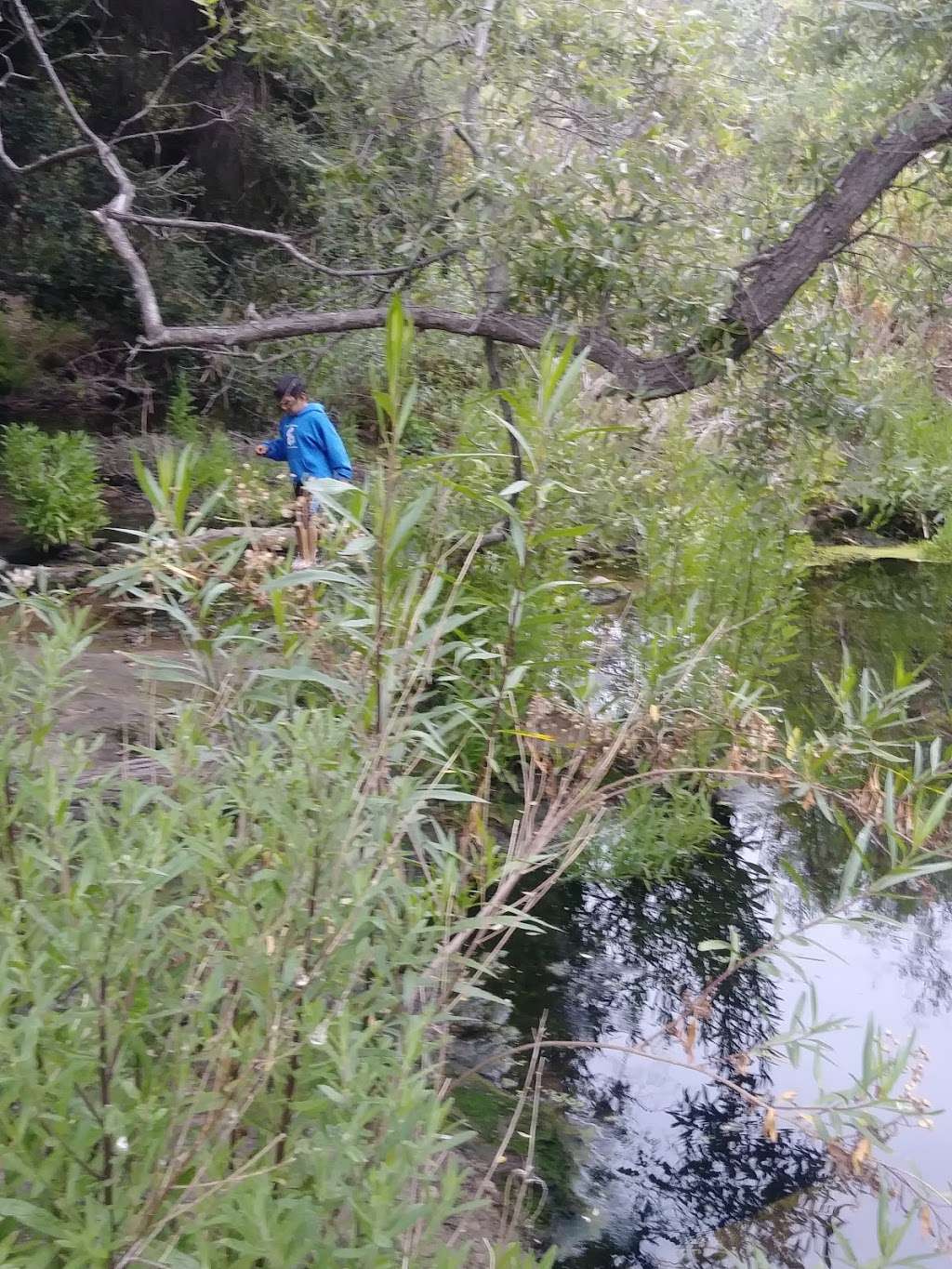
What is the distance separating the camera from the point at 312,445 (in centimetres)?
660

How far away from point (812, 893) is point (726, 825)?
72 cm

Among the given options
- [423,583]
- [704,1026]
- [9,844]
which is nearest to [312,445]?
[423,583]

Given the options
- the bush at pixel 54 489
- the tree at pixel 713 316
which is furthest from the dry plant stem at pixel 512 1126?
the bush at pixel 54 489

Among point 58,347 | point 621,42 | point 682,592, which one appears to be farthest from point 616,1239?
point 58,347

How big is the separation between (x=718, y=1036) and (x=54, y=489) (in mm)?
6217

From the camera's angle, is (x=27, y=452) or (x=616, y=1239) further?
(x=27, y=452)

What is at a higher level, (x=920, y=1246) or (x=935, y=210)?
(x=935, y=210)

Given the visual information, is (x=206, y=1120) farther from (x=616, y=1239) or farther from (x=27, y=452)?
(x=27, y=452)

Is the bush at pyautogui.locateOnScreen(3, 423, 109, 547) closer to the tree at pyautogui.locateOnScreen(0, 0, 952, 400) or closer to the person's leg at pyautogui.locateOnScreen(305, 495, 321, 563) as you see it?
the tree at pyautogui.locateOnScreen(0, 0, 952, 400)

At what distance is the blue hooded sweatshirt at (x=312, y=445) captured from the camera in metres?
6.52

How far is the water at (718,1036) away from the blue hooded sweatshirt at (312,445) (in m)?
2.79

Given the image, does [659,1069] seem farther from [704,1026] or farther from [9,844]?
[9,844]

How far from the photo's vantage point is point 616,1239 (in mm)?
3324

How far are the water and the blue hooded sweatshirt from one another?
2792mm
